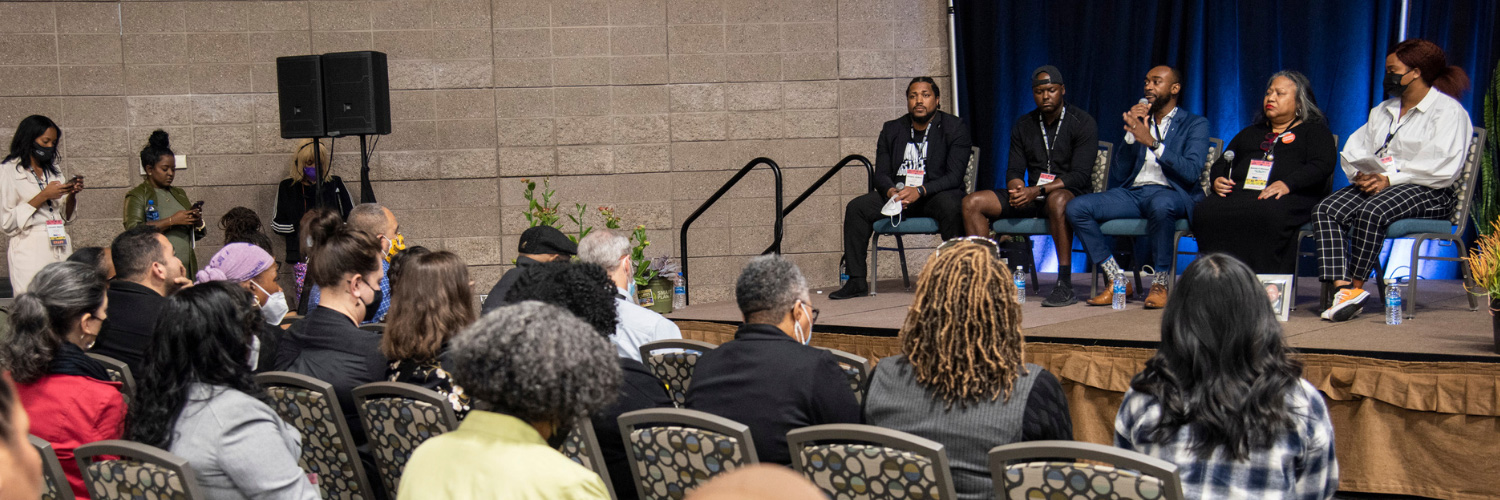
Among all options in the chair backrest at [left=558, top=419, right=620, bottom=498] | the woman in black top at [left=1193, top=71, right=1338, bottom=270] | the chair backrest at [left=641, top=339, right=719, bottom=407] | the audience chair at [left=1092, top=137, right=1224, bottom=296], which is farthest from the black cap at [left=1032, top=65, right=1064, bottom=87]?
the chair backrest at [left=558, top=419, right=620, bottom=498]

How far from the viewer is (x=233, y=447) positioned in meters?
2.16

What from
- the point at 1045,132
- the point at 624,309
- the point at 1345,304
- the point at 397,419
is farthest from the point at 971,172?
the point at 397,419

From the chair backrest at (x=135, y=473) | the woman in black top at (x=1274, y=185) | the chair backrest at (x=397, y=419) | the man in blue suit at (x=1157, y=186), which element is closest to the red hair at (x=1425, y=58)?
the woman in black top at (x=1274, y=185)

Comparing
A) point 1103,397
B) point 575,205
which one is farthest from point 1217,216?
point 575,205

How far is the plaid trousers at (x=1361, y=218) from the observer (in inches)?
170

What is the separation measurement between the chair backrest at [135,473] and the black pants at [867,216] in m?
4.02

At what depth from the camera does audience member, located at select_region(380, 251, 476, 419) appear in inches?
111

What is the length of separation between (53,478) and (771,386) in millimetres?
1496

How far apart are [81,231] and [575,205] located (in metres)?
3.03

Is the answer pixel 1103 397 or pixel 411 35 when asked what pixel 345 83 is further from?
pixel 1103 397

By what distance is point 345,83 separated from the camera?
6.18 metres

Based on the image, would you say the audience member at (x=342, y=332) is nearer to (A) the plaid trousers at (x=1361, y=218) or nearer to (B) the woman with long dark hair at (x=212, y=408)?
(B) the woman with long dark hair at (x=212, y=408)

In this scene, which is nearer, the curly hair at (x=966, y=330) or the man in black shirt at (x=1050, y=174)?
the curly hair at (x=966, y=330)

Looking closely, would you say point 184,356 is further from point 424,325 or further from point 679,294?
point 679,294
